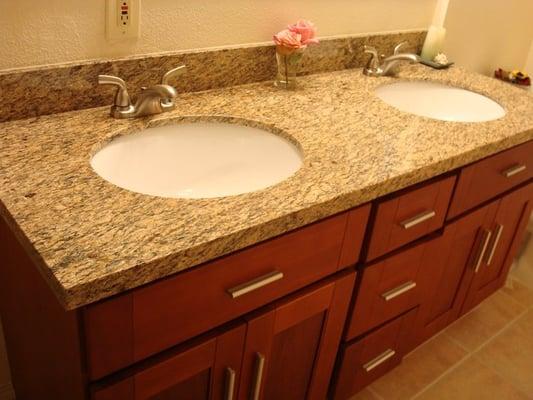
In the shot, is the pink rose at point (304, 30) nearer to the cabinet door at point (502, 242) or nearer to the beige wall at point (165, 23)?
the beige wall at point (165, 23)

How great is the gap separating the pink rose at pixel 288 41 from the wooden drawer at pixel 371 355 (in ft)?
2.39

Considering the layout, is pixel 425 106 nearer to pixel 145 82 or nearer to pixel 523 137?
pixel 523 137

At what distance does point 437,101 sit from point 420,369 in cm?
85

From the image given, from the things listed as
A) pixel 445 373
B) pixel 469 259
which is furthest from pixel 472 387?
pixel 469 259

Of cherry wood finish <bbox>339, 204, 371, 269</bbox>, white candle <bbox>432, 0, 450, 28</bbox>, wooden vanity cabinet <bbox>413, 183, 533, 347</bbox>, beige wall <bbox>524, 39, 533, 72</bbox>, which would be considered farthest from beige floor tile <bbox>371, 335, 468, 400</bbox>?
beige wall <bbox>524, 39, 533, 72</bbox>

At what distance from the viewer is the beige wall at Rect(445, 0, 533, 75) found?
1889 mm

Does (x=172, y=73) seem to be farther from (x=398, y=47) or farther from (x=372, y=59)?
(x=398, y=47)

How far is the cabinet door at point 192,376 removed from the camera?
835 millimetres

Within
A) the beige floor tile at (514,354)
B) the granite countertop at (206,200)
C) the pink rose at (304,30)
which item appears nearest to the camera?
the granite countertop at (206,200)

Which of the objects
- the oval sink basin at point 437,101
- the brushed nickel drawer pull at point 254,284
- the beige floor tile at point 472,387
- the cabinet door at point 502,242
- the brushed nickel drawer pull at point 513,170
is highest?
the oval sink basin at point 437,101

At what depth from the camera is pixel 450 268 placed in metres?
1.50

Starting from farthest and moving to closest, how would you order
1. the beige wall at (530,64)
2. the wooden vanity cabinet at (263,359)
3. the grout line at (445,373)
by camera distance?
the beige wall at (530,64) → the grout line at (445,373) → the wooden vanity cabinet at (263,359)

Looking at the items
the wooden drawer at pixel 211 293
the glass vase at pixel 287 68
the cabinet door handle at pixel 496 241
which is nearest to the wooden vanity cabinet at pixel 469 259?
the cabinet door handle at pixel 496 241

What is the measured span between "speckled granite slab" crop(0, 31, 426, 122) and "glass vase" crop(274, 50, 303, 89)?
45mm
